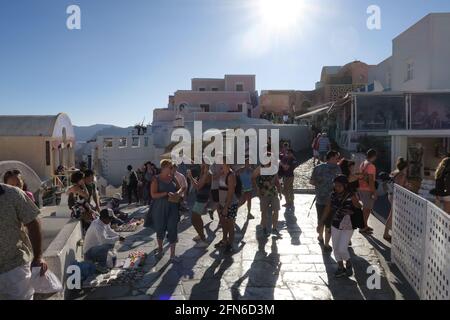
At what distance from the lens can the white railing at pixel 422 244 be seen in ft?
11.8

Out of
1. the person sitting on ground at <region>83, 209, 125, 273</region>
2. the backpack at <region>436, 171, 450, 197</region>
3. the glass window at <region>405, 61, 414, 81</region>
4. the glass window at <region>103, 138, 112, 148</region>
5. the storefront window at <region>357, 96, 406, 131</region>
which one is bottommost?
the person sitting on ground at <region>83, 209, 125, 273</region>

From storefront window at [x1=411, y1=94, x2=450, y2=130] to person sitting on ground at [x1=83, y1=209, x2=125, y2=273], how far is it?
16.1 meters

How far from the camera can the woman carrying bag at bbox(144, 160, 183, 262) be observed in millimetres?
5922

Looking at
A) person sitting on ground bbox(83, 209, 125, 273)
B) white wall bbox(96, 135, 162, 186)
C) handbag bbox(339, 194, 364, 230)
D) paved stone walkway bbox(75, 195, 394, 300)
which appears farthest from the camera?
white wall bbox(96, 135, 162, 186)

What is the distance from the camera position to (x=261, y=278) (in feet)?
17.1

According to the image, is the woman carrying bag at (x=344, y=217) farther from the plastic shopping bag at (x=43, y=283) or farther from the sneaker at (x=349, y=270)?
the plastic shopping bag at (x=43, y=283)

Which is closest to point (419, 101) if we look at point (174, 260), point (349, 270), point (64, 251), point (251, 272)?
point (349, 270)

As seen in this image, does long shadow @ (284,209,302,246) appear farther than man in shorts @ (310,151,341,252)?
Yes

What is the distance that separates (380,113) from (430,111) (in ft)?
7.24

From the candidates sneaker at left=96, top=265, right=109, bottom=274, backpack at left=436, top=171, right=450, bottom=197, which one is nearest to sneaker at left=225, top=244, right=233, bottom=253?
sneaker at left=96, top=265, right=109, bottom=274

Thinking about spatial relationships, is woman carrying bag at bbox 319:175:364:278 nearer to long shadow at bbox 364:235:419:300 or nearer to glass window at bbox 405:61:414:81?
long shadow at bbox 364:235:419:300

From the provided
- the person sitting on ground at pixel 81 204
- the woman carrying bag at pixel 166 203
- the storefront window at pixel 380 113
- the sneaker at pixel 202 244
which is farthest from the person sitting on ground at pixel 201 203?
the storefront window at pixel 380 113
